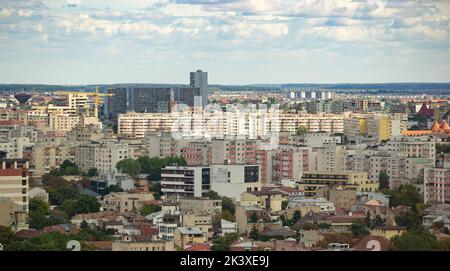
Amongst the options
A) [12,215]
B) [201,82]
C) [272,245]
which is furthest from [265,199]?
[201,82]

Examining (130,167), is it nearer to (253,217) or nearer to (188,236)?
(253,217)

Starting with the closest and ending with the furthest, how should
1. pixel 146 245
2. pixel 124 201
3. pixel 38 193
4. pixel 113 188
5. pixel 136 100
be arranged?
1. pixel 146 245
2. pixel 38 193
3. pixel 124 201
4. pixel 113 188
5. pixel 136 100

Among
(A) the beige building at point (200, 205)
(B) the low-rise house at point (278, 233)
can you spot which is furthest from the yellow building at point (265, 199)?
(B) the low-rise house at point (278, 233)

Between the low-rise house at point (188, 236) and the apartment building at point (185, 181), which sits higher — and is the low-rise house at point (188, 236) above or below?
above

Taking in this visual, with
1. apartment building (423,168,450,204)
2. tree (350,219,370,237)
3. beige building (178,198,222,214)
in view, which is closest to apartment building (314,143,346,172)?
apartment building (423,168,450,204)

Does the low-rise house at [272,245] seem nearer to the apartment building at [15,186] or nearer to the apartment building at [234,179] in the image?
the apartment building at [15,186]

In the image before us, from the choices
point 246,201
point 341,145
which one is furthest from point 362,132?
point 246,201
